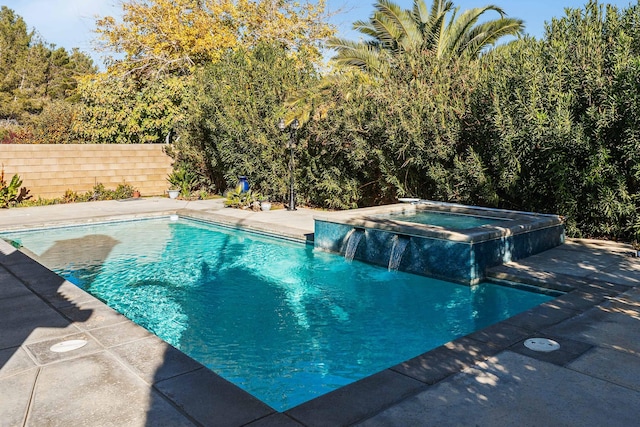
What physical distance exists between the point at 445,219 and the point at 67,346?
6945 millimetres

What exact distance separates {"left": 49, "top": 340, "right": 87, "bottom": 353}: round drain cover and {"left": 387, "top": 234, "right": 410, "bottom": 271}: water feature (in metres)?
5.11

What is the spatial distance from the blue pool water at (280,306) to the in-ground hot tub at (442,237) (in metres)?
0.28

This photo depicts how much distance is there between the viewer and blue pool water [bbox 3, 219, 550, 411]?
484cm

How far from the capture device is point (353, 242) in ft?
29.9

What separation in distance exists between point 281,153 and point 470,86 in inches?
269

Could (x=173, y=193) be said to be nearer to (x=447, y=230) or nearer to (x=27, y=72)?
(x=447, y=230)

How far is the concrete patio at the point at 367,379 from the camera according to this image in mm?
3201

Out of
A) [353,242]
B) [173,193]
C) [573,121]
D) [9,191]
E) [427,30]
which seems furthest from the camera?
[173,193]

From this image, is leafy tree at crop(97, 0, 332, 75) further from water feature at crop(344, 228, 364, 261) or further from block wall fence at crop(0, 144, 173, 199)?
water feature at crop(344, 228, 364, 261)

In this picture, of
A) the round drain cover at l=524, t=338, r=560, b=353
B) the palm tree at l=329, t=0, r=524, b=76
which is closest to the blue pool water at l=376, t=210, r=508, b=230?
the round drain cover at l=524, t=338, r=560, b=353

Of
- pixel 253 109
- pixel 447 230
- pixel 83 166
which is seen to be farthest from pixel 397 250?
pixel 83 166

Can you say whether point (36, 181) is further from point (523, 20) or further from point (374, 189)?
point (523, 20)

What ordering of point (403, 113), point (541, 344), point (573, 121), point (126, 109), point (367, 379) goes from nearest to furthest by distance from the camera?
point (367, 379), point (541, 344), point (573, 121), point (403, 113), point (126, 109)

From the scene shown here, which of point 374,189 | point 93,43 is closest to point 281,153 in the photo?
point 374,189
